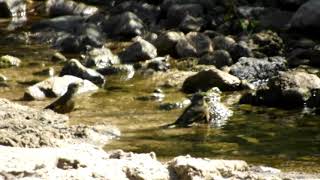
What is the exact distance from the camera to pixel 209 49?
16.7m

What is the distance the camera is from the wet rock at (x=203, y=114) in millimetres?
10578

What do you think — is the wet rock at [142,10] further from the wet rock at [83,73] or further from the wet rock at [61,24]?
the wet rock at [83,73]

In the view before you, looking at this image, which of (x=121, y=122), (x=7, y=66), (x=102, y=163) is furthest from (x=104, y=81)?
(x=102, y=163)

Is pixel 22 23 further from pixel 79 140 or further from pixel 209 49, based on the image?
pixel 79 140

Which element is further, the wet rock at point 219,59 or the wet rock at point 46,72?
the wet rock at point 219,59

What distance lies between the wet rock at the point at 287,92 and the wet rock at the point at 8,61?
6052 millimetres

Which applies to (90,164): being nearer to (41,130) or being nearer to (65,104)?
(41,130)

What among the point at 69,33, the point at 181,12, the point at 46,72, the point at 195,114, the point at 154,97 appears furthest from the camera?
the point at 181,12

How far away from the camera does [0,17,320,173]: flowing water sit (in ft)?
29.1

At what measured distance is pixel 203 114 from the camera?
10711 millimetres

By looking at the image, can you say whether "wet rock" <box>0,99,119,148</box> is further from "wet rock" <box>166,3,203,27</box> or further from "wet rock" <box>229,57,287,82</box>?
"wet rock" <box>166,3,203,27</box>

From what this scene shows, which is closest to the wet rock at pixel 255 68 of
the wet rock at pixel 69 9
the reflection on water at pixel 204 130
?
the reflection on water at pixel 204 130

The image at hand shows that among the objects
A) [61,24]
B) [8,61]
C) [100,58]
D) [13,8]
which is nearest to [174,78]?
[100,58]

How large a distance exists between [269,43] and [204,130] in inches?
271
